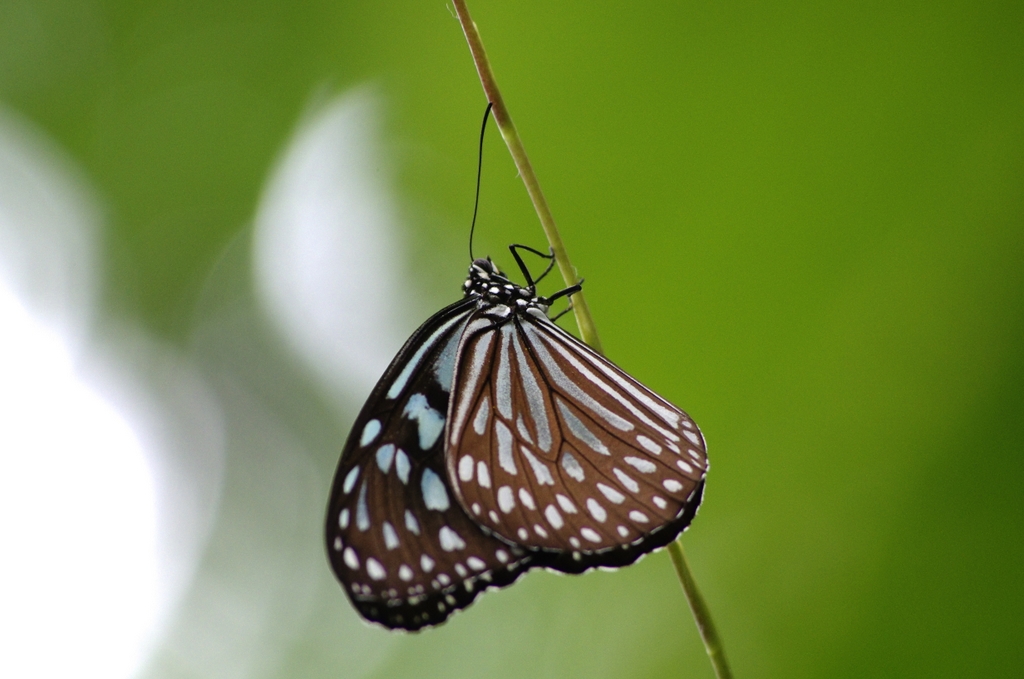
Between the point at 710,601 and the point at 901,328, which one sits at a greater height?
the point at 901,328

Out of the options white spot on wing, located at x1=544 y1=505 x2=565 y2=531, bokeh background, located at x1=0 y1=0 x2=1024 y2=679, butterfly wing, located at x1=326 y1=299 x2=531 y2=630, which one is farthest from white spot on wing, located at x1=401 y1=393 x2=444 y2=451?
bokeh background, located at x1=0 y1=0 x2=1024 y2=679

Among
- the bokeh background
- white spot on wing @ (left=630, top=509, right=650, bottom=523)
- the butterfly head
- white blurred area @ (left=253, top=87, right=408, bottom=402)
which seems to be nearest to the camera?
white spot on wing @ (left=630, top=509, right=650, bottom=523)

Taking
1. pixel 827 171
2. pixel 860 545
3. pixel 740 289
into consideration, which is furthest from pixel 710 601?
pixel 827 171

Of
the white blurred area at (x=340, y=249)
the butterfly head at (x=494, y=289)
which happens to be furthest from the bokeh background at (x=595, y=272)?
the butterfly head at (x=494, y=289)

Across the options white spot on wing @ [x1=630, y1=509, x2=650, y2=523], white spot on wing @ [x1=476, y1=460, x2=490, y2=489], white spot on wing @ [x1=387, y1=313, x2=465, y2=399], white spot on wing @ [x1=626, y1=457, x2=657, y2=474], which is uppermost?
white spot on wing @ [x1=387, y1=313, x2=465, y2=399]

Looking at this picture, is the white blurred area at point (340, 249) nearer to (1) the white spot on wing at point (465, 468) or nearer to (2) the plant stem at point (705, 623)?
(1) the white spot on wing at point (465, 468)

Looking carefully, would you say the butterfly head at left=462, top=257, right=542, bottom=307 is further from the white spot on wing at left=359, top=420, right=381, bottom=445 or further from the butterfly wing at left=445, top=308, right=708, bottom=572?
the white spot on wing at left=359, top=420, right=381, bottom=445

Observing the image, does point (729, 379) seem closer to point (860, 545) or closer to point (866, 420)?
point (866, 420)
